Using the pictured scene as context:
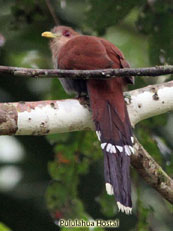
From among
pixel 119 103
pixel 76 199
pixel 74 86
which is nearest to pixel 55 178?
pixel 76 199

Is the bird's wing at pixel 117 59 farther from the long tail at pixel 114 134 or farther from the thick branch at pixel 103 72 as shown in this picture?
the thick branch at pixel 103 72

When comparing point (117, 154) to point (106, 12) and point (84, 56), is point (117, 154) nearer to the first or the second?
point (84, 56)

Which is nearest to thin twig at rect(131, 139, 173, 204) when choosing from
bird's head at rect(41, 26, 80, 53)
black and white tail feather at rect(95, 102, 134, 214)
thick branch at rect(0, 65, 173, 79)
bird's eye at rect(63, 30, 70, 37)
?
black and white tail feather at rect(95, 102, 134, 214)

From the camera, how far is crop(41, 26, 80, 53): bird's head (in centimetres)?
383

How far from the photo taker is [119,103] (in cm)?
300

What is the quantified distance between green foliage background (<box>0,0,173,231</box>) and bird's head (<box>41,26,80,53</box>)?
217mm

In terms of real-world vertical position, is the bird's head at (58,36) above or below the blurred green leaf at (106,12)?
below

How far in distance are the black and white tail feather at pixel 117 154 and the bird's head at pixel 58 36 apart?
3.15 ft

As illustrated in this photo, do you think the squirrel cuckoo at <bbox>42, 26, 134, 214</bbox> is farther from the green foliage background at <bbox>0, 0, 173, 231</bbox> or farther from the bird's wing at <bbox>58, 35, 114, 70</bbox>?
the green foliage background at <bbox>0, 0, 173, 231</bbox>

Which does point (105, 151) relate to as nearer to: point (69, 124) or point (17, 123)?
point (69, 124)

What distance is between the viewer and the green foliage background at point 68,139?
3814mm

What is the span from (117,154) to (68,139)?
42.1 inches

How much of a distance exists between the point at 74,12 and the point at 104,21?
469 millimetres

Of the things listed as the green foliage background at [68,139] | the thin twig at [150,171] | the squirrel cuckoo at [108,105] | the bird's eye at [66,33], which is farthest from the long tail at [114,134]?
the bird's eye at [66,33]
